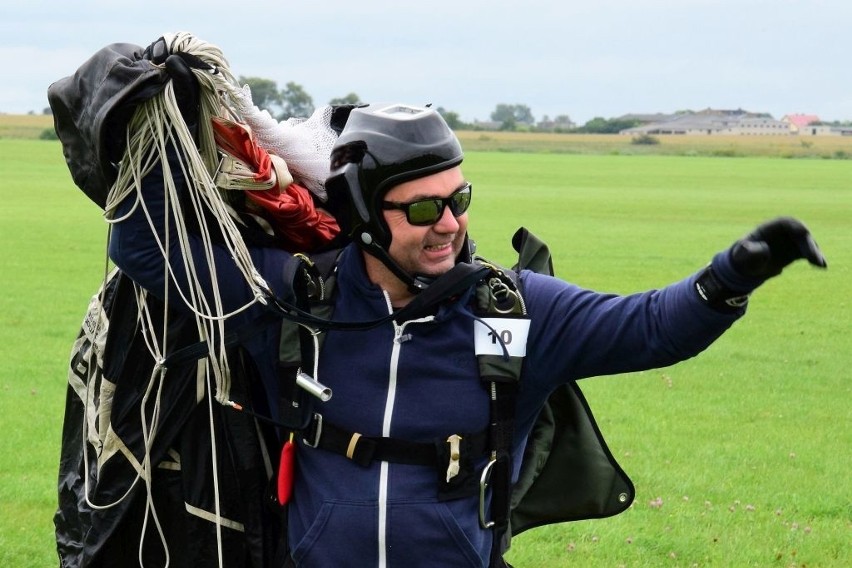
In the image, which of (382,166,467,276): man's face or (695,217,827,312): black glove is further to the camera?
(382,166,467,276): man's face

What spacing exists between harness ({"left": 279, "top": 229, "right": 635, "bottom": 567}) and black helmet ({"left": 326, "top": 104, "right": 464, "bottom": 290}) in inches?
7.5

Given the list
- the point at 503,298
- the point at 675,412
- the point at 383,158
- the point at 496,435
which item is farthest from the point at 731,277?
the point at 675,412

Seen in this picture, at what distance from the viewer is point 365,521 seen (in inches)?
126

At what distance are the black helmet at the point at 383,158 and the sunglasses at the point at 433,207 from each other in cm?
8

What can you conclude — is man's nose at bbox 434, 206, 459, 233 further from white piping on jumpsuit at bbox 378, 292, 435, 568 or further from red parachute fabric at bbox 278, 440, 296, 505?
red parachute fabric at bbox 278, 440, 296, 505

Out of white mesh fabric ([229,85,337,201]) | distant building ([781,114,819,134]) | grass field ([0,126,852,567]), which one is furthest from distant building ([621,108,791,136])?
white mesh fabric ([229,85,337,201])

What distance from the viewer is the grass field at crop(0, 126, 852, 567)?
637 centimetres

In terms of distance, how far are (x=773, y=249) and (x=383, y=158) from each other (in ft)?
3.54

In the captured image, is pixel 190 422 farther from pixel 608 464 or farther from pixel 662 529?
pixel 662 529

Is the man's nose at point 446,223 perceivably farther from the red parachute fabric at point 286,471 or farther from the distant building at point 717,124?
the distant building at point 717,124

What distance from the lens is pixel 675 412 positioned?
9.28 metres

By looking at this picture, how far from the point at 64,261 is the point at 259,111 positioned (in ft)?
49.5

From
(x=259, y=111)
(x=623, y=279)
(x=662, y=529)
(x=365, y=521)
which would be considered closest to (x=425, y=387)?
(x=365, y=521)

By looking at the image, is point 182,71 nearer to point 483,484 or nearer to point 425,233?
point 425,233
